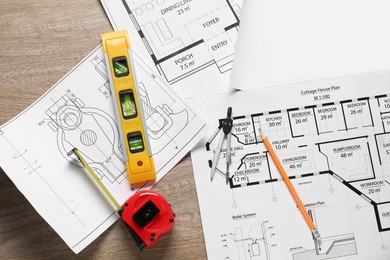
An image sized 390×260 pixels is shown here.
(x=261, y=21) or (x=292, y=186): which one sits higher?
(x=261, y=21)

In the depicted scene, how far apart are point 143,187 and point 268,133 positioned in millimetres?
201

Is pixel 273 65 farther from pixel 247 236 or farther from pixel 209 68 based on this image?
pixel 247 236

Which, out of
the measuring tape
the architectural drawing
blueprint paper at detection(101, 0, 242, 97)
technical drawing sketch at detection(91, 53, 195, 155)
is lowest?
the architectural drawing

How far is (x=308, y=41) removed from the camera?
0.73m

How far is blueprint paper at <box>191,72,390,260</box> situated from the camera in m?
0.69

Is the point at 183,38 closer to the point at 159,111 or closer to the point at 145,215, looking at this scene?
the point at 159,111

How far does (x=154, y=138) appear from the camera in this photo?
699 millimetres

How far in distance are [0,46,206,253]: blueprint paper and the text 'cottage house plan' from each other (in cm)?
3

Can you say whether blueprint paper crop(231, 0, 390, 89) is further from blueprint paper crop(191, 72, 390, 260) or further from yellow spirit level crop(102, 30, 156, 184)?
yellow spirit level crop(102, 30, 156, 184)

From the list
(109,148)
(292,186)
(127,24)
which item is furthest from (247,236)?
(127,24)

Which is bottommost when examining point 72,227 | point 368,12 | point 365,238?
point 365,238

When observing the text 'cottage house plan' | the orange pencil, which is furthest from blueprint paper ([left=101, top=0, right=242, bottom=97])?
the orange pencil

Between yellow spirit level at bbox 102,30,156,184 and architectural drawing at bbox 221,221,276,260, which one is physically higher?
yellow spirit level at bbox 102,30,156,184

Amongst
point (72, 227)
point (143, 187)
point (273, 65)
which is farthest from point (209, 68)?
point (72, 227)
